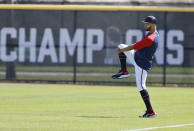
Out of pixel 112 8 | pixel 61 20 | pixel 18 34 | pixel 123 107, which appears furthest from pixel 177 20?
pixel 123 107

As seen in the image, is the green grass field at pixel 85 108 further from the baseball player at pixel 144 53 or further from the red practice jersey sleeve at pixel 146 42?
the red practice jersey sleeve at pixel 146 42

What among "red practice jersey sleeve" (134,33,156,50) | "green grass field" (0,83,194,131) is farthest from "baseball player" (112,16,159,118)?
"green grass field" (0,83,194,131)

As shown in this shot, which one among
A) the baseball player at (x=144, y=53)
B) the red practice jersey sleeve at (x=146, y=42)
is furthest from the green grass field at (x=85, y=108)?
the red practice jersey sleeve at (x=146, y=42)

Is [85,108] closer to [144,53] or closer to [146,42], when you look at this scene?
[144,53]

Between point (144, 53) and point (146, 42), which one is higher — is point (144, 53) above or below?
below

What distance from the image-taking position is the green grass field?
1150 centimetres

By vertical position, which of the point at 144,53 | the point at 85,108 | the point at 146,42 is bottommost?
the point at 85,108

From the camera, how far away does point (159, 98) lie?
18000 millimetres

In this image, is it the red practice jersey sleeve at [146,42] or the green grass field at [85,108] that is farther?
the red practice jersey sleeve at [146,42]

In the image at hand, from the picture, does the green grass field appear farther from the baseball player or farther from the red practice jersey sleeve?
the red practice jersey sleeve

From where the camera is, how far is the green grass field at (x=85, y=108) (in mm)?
11500

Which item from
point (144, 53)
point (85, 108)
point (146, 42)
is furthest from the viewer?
point (85, 108)

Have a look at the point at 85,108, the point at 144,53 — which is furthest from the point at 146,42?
the point at 85,108

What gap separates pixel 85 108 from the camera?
14.9 metres
